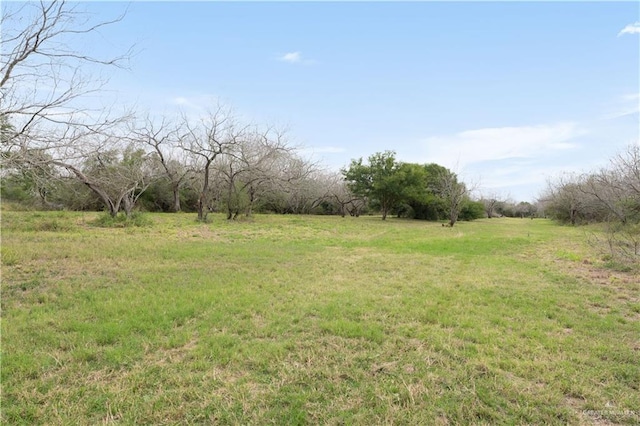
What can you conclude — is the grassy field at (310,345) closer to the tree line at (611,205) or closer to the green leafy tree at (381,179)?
the tree line at (611,205)

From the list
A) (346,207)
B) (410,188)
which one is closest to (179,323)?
(410,188)

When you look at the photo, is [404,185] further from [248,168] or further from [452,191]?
[248,168]

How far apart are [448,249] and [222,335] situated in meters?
7.68

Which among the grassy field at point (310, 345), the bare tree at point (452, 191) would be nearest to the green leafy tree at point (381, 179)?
the bare tree at point (452, 191)

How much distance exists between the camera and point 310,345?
10.0 feet

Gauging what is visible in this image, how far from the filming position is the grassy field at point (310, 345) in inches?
84.7

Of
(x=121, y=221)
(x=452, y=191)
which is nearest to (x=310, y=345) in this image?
(x=121, y=221)

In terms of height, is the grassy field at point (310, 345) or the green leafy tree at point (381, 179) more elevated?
→ the green leafy tree at point (381, 179)

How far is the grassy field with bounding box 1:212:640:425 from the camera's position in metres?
2.15

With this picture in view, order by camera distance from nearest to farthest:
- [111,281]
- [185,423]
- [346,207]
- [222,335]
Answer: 1. [185,423]
2. [222,335]
3. [111,281]
4. [346,207]

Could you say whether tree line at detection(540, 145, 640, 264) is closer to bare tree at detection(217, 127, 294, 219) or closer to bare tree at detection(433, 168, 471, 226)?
bare tree at detection(433, 168, 471, 226)

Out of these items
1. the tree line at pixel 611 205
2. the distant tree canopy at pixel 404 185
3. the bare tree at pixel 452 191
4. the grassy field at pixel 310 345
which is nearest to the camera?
the grassy field at pixel 310 345

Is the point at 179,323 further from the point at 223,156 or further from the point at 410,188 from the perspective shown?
the point at 410,188

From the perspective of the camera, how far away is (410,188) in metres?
22.5
